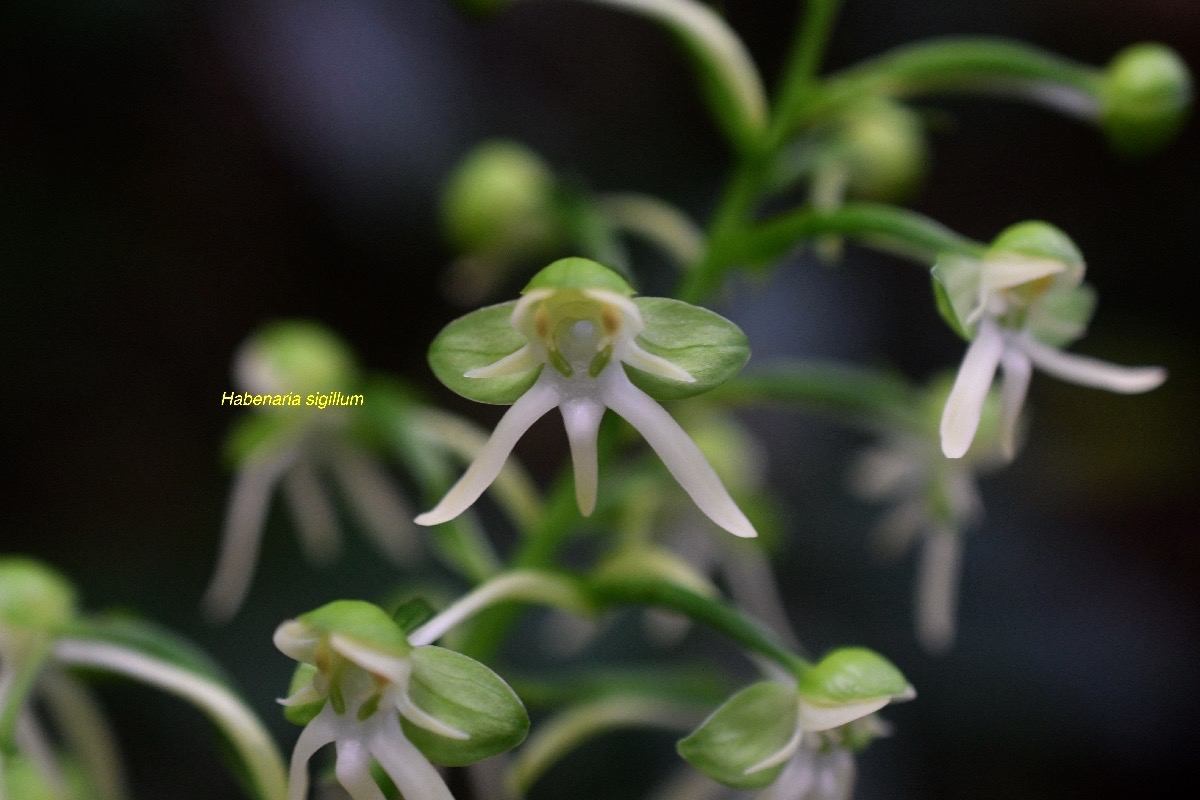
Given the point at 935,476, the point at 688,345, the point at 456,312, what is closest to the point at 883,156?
the point at 935,476

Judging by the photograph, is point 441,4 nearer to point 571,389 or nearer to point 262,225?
point 262,225

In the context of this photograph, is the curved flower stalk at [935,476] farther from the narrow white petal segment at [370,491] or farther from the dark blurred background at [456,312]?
the narrow white petal segment at [370,491]

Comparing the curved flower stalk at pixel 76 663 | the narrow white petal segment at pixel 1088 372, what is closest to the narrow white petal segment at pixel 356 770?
Result: the curved flower stalk at pixel 76 663

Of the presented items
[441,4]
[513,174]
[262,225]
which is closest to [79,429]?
[262,225]

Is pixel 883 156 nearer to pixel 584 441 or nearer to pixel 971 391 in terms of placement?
pixel 971 391

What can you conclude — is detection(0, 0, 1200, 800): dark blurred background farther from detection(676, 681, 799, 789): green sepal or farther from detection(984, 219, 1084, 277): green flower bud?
detection(984, 219, 1084, 277): green flower bud

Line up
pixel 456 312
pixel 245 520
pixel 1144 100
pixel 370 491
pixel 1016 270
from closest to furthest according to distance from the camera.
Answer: pixel 1016 270 < pixel 1144 100 < pixel 245 520 < pixel 370 491 < pixel 456 312
